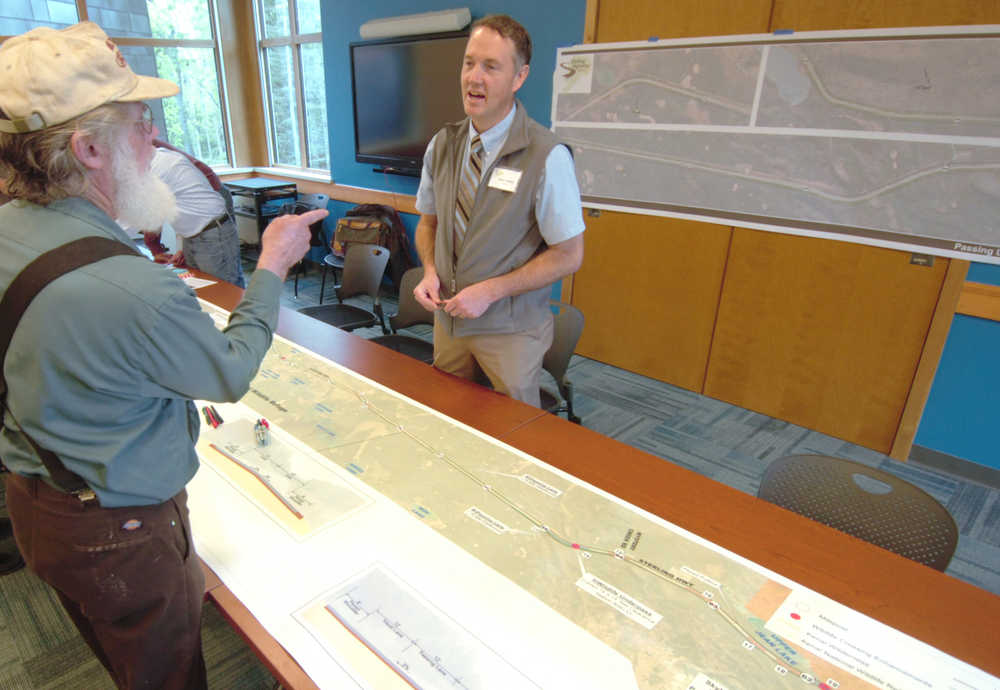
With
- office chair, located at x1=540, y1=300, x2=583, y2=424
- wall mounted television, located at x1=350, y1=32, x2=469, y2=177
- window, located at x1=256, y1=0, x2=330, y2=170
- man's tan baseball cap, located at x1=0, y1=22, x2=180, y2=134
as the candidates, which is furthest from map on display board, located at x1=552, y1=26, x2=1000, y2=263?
window, located at x1=256, y1=0, x2=330, y2=170

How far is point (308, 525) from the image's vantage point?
1.10m

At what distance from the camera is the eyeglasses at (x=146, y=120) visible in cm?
86

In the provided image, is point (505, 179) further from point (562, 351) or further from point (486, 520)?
point (486, 520)

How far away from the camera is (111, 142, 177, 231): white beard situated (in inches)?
33.1

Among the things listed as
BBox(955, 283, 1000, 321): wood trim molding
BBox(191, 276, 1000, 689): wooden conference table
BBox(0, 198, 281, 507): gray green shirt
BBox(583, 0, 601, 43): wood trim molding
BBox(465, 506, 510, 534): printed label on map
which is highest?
BBox(583, 0, 601, 43): wood trim molding

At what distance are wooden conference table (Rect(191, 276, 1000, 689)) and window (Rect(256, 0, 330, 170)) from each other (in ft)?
17.2

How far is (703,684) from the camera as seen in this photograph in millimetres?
818

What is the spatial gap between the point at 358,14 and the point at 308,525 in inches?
189

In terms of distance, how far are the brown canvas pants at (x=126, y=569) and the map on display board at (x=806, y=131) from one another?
2931 mm

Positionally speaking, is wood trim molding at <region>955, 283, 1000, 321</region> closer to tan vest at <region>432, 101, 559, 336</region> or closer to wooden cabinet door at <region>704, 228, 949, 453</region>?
wooden cabinet door at <region>704, 228, 949, 453</region>

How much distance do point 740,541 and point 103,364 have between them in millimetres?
1107

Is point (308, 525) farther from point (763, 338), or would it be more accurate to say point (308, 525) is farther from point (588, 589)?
point (763, 338)

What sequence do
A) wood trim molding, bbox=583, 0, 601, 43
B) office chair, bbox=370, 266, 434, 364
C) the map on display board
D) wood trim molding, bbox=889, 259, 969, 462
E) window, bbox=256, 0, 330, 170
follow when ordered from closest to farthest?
1. the map on display board
2. wood trim molding, bbox=889, 259, 969, 462
3. office chair, bbox=370, 266, 434, 364
4. wood trim molding, bbox=583, 0, 601, 43
5. window, bbox=256, 0, 330, 170

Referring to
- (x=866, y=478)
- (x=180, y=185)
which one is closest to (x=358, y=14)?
(x=180, y=185)
